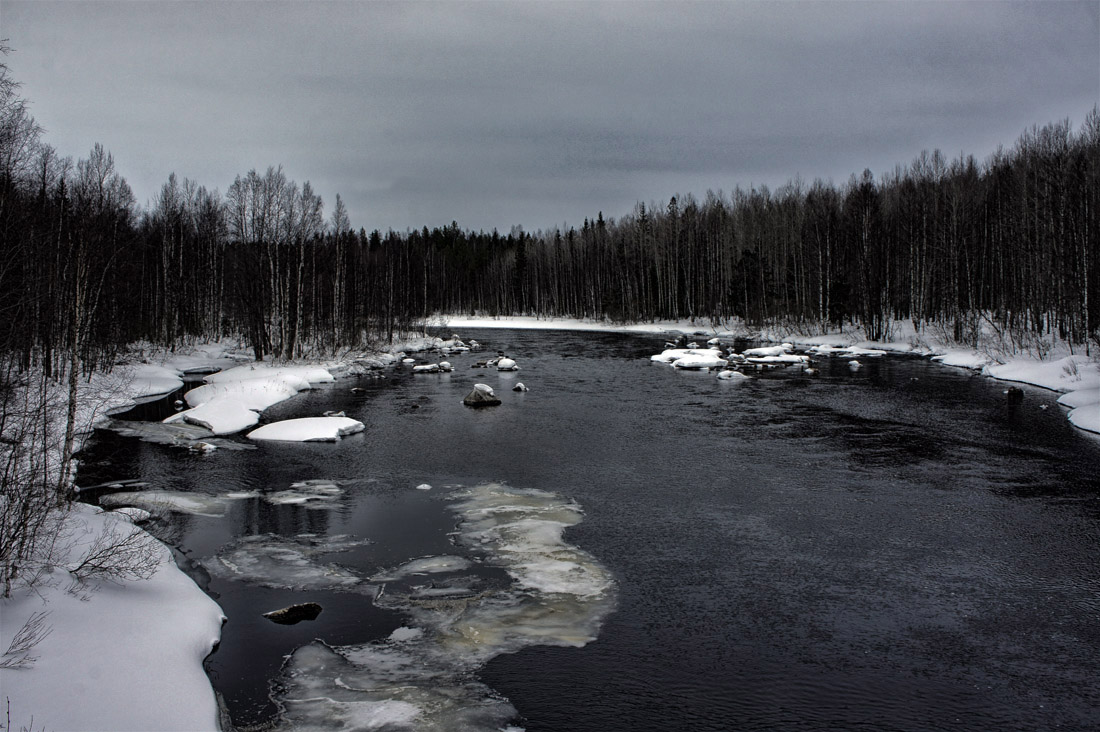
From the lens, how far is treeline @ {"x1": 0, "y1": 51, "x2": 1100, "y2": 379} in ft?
75.8

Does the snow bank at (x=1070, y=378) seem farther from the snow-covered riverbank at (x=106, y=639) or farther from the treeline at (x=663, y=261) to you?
the snow-covered riverbank at (x=106, y=639)

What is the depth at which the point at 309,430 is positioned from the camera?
60.9ft

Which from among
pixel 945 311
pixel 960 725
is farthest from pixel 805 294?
pixel 960 725

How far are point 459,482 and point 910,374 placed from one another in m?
22.8

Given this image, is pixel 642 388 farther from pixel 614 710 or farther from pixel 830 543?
pixel 614 710

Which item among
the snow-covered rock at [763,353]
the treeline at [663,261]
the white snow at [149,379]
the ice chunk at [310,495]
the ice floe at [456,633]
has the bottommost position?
the ice floe at [456,633]

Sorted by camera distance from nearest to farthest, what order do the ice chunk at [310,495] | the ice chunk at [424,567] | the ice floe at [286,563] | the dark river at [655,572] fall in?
the dark river at [655,572]
the ice floe at [286,563]
the ice chunk at [424,567]
the ice chunk at [310,495]

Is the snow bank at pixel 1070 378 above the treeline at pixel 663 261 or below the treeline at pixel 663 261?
below

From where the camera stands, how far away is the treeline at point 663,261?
23.1 metres

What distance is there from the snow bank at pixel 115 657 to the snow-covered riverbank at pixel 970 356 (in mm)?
19847

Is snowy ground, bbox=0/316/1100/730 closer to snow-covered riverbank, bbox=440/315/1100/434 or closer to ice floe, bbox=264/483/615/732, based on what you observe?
ice floe, bbox=264/483/615/732

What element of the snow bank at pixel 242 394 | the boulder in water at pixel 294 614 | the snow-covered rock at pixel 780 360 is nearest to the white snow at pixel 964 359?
the snow-covered rock at pixel 780 360

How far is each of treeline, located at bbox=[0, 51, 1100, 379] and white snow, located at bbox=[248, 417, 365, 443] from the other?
5699mm

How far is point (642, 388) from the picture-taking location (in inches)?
1063
